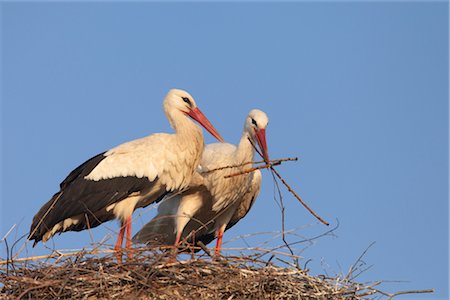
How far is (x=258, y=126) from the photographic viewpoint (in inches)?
366

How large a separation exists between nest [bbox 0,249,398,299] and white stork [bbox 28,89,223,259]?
127cm

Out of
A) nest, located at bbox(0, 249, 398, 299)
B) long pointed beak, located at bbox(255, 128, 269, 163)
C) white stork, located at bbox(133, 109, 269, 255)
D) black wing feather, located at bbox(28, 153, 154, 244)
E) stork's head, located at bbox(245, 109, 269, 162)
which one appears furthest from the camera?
white stork, located at bbox(133, 109, 269, 255)

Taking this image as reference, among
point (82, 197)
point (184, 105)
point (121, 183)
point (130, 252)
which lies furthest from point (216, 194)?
point (130, 252)

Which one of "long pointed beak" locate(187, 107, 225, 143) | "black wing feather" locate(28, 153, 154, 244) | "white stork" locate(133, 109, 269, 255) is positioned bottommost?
"black wing feather" locate(28, 153, 154, 244)

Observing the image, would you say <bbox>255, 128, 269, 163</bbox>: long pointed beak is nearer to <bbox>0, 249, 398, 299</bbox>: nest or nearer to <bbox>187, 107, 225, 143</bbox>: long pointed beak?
<bbox>187, 107, 225, 143</bbox>: long pointed beak

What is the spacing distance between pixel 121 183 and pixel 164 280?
1760mm

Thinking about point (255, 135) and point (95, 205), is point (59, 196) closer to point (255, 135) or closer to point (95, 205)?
point (95, 205)

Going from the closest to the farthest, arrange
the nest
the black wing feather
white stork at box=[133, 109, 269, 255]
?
the nest < the black wing feather < white stork at box=[133, 109, 269, 255]

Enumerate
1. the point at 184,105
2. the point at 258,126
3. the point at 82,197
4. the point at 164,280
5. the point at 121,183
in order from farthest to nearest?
1. the point at 258,126
2. the point at 184,105
3. the point at 121,183
4. the point at 82,197
5. the point at 164,280

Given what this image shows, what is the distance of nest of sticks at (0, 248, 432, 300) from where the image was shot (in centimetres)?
675

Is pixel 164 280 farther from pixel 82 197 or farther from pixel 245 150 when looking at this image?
pixel 245 150

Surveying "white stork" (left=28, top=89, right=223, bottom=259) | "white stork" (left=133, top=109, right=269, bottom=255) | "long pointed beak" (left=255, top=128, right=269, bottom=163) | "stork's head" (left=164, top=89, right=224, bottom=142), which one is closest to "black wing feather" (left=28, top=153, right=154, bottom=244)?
"white stork" (left=28, top=89, right=223, bottom=259)

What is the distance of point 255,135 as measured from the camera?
9336mm

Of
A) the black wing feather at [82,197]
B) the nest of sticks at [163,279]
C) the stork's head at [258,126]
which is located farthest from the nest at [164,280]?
the stork's head at [258,126]
